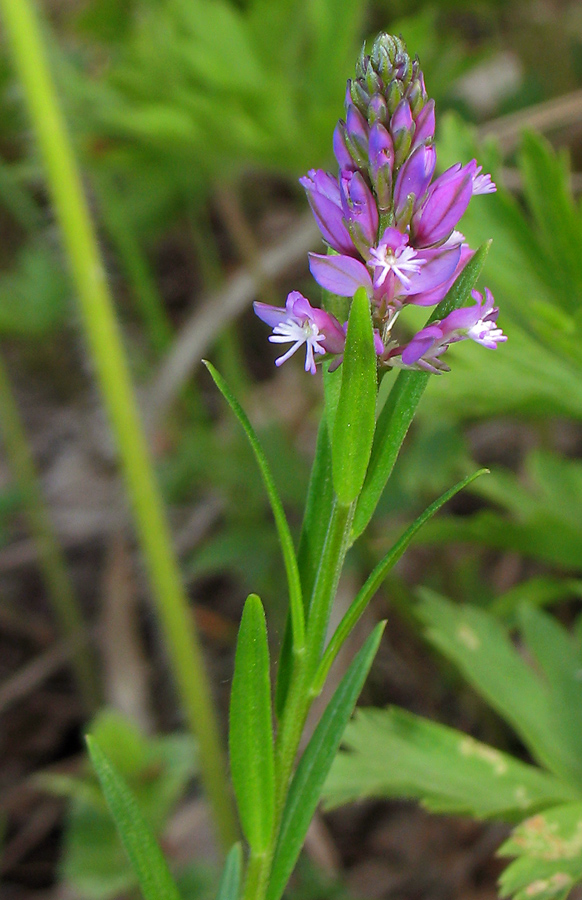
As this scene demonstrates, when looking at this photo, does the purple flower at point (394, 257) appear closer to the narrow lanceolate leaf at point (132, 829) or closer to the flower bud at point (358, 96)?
the flower bud at point (358, 96)

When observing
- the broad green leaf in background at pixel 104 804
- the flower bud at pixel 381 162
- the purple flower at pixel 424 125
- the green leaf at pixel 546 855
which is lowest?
the broad green leaf in background at pixel 104 804

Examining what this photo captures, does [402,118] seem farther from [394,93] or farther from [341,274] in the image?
[341,274]

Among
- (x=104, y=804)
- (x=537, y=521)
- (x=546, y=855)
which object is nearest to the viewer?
(x=546, y=855)

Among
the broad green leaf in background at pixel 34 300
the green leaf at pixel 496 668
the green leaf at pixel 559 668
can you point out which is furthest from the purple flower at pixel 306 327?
the broad green leaf in background at pixel 34 300

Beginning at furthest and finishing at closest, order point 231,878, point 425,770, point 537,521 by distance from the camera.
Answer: point 537,521
point 425,770
point 231,878

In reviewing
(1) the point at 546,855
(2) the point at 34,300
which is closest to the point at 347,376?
(1) the point at 546,855

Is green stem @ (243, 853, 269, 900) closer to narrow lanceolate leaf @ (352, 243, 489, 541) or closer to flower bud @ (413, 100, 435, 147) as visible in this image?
narrow lanceolate leaf @ (352, 243, 489, 541)

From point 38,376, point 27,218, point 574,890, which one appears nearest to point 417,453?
point 574,890
